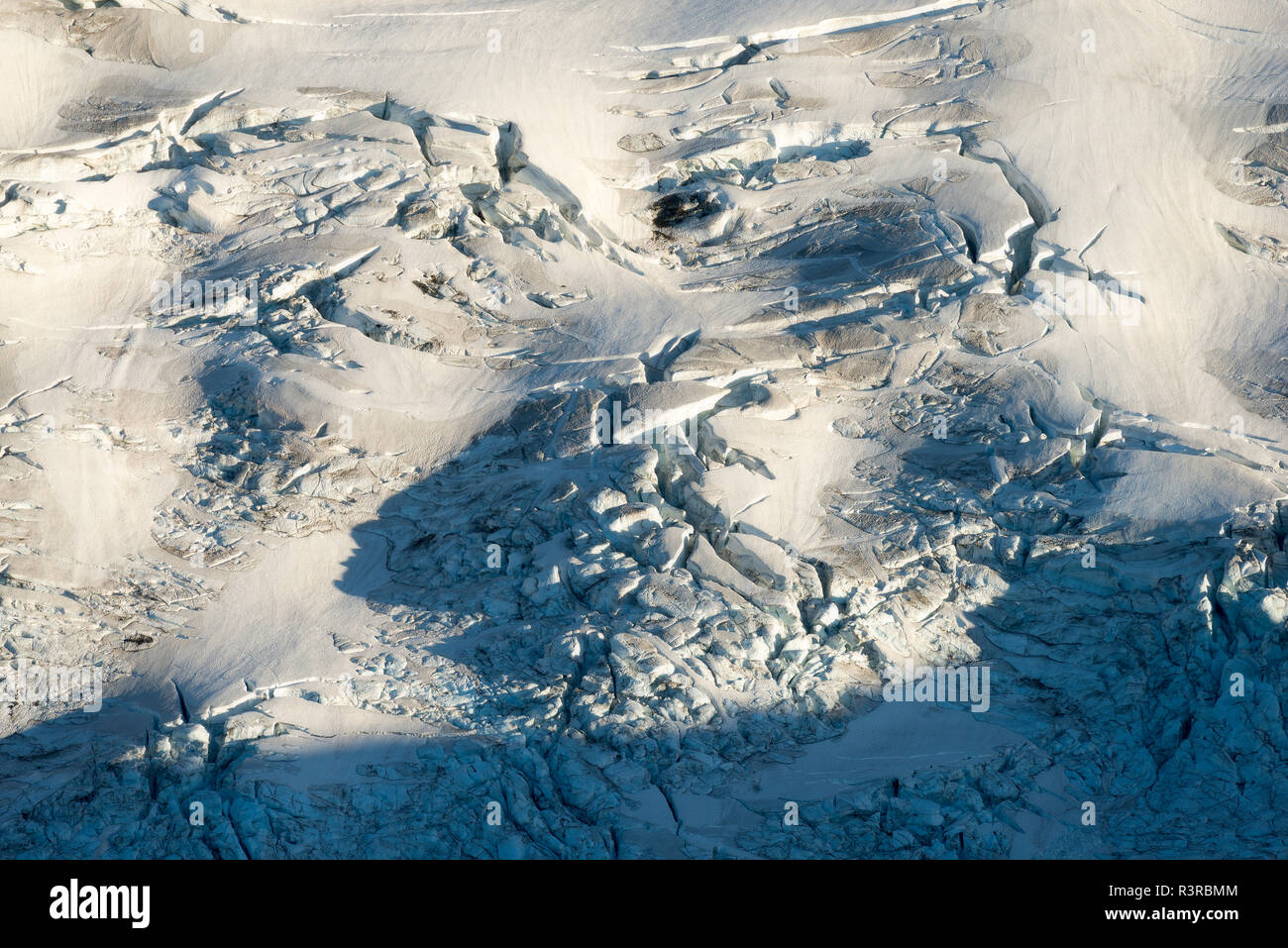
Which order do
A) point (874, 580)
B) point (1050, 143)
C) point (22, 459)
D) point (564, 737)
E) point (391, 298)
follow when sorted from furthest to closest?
point (1050, 143) → point (391, 298) → point (22, 459) → point (874, 580) → point (564, 737)

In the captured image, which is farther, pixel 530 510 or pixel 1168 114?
pixel 1168 114

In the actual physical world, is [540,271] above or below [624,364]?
above

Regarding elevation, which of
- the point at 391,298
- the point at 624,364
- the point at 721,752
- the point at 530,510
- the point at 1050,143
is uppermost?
the point at 1050,143

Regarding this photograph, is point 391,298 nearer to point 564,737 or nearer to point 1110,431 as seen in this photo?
point 564,737

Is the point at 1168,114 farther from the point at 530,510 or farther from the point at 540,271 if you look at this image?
the point at 530,510

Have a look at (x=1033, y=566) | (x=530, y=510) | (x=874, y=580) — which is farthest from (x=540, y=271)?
(x=1033, y=566)

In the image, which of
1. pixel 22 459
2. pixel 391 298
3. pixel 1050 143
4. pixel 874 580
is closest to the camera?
pixel 874 580
